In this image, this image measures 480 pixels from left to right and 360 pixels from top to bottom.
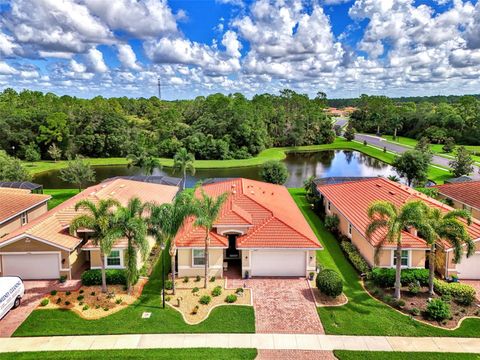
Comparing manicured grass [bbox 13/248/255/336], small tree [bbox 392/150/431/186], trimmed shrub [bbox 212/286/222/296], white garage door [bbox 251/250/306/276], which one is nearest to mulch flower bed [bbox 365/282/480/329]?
white garage door [bbox 251/250/306/276]

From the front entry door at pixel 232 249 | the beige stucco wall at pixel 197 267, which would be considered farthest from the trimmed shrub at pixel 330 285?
the front entry door at pixel 232 249

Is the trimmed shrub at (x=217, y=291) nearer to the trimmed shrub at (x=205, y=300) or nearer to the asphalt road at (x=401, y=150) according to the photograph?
the trimmed shrub at (x=205, y=300)

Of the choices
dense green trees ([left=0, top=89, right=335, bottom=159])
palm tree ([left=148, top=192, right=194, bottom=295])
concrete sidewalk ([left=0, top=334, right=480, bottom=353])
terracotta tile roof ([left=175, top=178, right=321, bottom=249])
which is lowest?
concrete sidewalk ([left=0, top=334, right=480, bottom=353])

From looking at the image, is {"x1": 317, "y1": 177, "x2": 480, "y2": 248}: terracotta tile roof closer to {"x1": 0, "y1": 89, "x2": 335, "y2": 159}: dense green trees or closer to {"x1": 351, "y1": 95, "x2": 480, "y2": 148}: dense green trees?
{"x1": 0, "y1": 89, "x2": 335, "y2": 159}: dense green trees

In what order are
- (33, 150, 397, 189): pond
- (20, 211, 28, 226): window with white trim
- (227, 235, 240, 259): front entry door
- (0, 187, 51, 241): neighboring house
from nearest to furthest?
1. (227, 235, 240, 259): front entry door
2. (0, 187, 51, 241): neighboring house
3. (20, 211, 28, 226): window with white trim
4. (33, 150, 397, 189): pond

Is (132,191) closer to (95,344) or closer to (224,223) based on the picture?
(224,223)

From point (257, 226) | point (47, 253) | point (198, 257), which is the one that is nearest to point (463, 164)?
point (257, 226)
